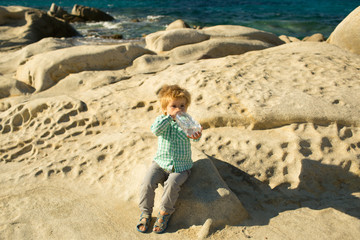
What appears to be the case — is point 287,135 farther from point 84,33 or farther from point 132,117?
point 84,33

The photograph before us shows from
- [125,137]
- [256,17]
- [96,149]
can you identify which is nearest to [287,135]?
[125,137]

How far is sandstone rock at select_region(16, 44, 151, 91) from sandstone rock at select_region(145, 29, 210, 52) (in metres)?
0.63

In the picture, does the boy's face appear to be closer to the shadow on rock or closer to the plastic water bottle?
the plastic water bottle

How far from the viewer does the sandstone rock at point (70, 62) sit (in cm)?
483

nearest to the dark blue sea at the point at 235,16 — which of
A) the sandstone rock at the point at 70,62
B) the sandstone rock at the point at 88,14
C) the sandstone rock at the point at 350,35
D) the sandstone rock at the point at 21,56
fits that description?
the sandstone rock at the point at 88,14

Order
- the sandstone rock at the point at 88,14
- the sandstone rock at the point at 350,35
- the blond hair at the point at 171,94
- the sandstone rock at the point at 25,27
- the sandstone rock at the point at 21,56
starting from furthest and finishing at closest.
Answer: the sandstone rock at the point at 88,14 → the sandstone rock at the point at 25,27 → the sandstone rock at the point at 21,56 → the sandstone rock at the point at 350,35 → the blond hair at the point at 171,94

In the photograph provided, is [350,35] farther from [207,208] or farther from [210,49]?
[207,208]

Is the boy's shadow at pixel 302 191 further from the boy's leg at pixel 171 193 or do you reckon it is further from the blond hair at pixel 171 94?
the blond hair at pixel 171 94

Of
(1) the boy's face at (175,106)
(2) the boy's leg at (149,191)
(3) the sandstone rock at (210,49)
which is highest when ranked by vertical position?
(1) the boy's face at (175,106)

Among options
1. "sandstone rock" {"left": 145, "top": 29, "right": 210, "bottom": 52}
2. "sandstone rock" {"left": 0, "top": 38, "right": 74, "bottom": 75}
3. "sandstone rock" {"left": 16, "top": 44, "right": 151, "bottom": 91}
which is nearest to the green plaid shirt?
"sandstone rock" {"left": 16, "top": 44, "right": 151, "bottom": 91}

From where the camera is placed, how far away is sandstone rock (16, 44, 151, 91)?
4.83 metres

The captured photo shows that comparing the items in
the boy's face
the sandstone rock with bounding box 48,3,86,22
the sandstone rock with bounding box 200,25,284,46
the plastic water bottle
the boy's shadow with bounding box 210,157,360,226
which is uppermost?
the boy's face

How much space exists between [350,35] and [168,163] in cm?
374

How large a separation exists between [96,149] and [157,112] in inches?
32.4
